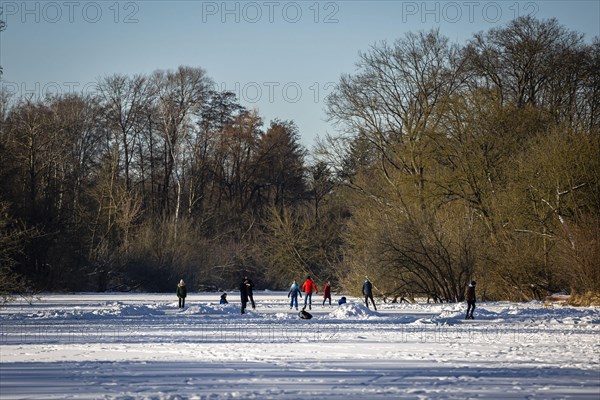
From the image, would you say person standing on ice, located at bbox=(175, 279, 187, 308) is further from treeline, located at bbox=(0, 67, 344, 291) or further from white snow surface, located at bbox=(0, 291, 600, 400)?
treeline, located at bbox=(0, 67, 344, 291)

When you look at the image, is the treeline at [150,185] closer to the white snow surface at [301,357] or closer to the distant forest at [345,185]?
the distant forest at [345,185]

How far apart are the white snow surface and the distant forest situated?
9.29 metres

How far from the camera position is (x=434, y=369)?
1449cm

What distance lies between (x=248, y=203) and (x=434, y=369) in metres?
52.7

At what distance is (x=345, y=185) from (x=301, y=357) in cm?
3292

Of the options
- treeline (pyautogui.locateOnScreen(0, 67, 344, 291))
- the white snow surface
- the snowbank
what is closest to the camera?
the white snow surface

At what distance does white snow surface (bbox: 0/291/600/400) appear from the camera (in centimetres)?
1223

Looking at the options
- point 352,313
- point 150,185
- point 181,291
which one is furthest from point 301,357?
point 150,185

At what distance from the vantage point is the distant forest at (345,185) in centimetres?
3944

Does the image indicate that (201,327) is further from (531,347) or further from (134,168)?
(134,168)

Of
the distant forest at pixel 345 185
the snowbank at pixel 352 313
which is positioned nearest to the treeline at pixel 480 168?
the distant forest at pixel 345 185

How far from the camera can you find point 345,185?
49.1m

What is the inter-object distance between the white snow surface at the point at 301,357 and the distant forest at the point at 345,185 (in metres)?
9.29

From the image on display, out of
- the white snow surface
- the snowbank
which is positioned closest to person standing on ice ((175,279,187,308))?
the white snow surface
